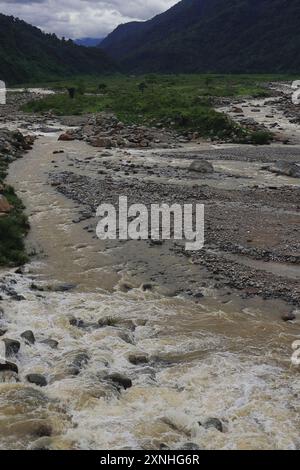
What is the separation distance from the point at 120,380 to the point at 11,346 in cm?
302

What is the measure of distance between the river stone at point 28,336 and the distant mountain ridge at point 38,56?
119721 mm

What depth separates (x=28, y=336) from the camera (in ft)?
42.7

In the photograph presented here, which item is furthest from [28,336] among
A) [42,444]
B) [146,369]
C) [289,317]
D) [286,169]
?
[286,169]

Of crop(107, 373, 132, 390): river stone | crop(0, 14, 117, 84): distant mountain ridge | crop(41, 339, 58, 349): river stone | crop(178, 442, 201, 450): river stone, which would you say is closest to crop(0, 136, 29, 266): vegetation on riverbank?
crop(41, 339, 58, 349): river stone

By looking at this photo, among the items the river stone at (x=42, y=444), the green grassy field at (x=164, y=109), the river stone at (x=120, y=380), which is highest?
the green grassy field at (x=164, y=109)

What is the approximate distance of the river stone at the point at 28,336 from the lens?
12.9 metres

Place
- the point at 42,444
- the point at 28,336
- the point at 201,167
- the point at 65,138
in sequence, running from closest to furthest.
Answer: the point at 42,444 < the point at 28,336 < the point at 201,167 < the point at 65,138

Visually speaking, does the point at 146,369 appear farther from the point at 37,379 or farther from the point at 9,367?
the point at 9,367

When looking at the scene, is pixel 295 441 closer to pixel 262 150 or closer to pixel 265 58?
pixel 262 150

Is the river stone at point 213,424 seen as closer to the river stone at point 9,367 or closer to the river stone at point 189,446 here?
the river stone at point 189,446

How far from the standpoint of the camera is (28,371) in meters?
11.8

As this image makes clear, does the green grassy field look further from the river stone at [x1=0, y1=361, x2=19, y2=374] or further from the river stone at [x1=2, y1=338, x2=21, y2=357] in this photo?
the river stone at [x1=0, y1=361, x2=19, y2=374]
